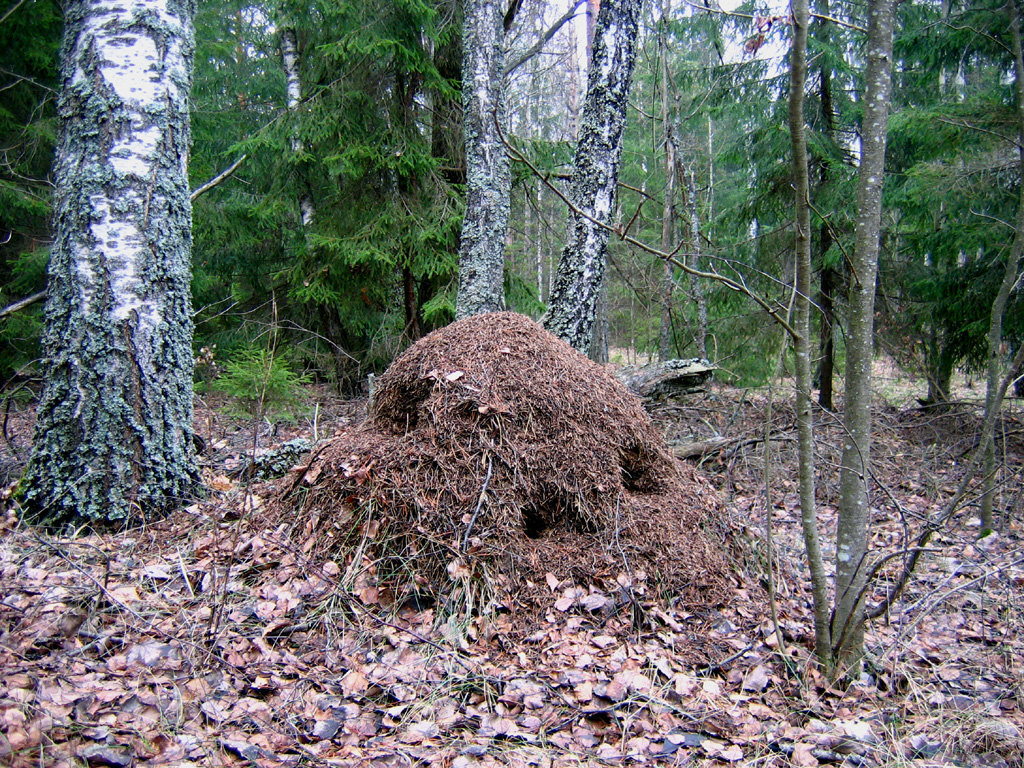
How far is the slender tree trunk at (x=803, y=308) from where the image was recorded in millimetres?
2398

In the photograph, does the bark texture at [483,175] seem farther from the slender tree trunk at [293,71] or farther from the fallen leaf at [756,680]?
the fallen leaf at [756,680]

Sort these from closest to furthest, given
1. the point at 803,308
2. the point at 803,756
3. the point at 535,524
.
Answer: the point at 803,756, the point at 803,308, the point at 535,524

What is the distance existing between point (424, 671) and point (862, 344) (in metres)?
2.49

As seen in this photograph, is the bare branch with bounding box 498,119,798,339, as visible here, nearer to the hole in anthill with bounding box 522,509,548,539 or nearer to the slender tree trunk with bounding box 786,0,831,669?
the slender tree trunk with bounding box 786,0,831,669

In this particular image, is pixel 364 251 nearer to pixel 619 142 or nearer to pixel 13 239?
pixel 619 142

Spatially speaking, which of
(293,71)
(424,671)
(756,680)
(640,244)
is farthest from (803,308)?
(293,71)

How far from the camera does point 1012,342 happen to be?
Answer: 714cm

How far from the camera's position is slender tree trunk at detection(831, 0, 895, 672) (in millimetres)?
2699

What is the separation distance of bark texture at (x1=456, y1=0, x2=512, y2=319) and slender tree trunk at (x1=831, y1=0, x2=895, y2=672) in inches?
169

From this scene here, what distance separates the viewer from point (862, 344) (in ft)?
8.89

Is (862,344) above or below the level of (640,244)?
below

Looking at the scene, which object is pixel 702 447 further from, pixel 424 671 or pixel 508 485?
pixel 424 671

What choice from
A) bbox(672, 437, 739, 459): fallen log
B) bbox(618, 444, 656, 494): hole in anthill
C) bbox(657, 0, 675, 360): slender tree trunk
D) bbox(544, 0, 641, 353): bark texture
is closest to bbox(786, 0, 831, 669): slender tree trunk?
bbox(618, 444, 656, 494): hole in anthill

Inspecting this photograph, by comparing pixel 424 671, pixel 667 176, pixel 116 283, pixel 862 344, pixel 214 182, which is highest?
pixel 667 176
